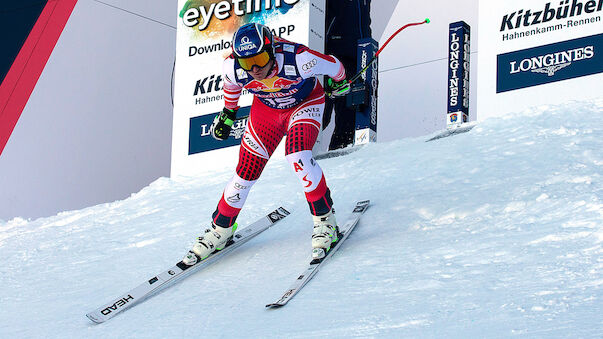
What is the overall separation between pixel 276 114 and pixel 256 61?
1.37 feet

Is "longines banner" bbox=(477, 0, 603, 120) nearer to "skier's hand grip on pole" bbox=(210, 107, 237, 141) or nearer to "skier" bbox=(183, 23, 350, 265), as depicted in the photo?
"skier" bbox=(183, 23, 350, 265)

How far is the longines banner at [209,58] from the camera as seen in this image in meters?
7.29

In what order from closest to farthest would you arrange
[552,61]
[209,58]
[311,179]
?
[311,179], [552,61], [209,58]

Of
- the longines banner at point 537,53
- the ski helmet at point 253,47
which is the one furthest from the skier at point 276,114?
the longines banner at point 537,53

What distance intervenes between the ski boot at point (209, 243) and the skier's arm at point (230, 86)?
666mm

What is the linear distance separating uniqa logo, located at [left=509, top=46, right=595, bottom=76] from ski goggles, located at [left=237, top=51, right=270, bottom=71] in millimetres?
3443

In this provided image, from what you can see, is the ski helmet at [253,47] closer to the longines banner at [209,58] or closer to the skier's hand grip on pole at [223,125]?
the skier's hand grip on pole at [223,125]

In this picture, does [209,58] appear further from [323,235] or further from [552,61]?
[323,235]

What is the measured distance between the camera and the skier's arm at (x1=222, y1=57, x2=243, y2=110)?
13.6ft

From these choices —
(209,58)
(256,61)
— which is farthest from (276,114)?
(209,58)

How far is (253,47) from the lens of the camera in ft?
12.5

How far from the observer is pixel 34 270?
477cm

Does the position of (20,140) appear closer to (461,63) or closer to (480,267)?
(461,63)

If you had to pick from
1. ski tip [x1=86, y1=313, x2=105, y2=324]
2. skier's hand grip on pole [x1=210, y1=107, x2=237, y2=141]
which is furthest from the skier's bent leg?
ski tip [x1=86, y1=313, x2=105, y2=324]
